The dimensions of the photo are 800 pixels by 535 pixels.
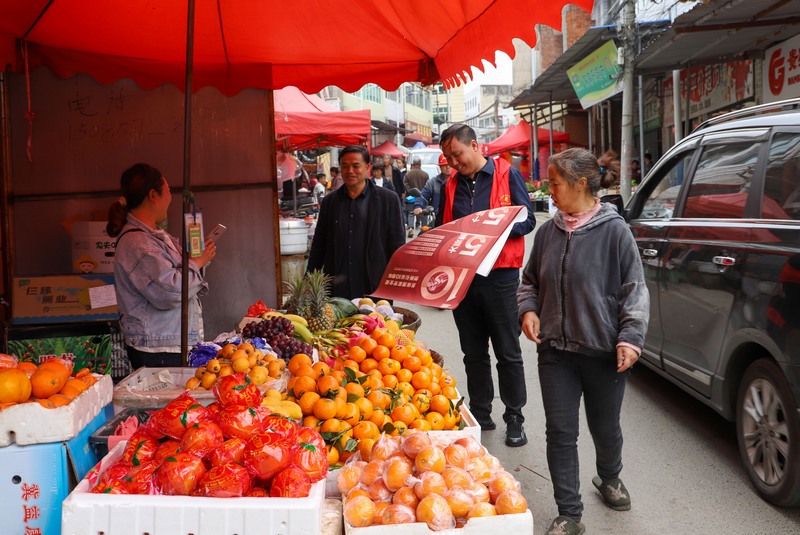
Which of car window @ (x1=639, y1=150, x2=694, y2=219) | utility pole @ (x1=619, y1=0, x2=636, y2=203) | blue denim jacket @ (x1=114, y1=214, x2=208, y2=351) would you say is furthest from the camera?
utility pole @ (x1=619, y1=0, x2=636, y2=203)

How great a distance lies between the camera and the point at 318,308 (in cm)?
544

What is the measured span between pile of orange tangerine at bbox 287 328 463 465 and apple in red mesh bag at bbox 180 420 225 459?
0.79m

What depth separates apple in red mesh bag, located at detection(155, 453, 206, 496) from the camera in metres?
2.23

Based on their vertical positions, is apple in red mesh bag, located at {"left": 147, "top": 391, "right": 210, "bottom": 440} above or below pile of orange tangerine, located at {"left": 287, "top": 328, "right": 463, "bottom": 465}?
above

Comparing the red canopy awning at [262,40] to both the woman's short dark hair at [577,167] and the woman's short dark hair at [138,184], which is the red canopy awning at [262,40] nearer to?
the woman's short dark hair at [577,167]

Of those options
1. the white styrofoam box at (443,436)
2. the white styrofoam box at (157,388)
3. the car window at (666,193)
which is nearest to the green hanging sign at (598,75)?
the car window at (666,193)

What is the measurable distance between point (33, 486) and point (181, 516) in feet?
2.36

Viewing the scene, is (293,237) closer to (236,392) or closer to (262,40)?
(262,40)

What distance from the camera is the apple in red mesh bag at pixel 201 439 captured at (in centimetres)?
235

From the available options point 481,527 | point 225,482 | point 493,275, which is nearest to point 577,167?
point 493,275

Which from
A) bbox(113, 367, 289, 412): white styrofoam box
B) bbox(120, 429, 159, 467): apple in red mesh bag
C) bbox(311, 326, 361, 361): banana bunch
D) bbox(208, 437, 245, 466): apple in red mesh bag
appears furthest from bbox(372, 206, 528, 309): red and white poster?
bbox(120, 429, 159, 467): apple in red mesh bag

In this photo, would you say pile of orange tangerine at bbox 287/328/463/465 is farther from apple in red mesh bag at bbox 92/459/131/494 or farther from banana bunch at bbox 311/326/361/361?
apple in red mesh bag at bbox 92/459/131/494

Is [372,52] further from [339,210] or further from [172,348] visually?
[172,348]

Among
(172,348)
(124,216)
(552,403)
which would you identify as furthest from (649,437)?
(124,216)
